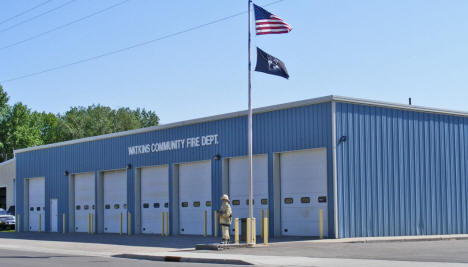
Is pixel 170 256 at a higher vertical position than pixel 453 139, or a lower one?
lower

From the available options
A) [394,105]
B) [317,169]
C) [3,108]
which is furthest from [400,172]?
[3,108]

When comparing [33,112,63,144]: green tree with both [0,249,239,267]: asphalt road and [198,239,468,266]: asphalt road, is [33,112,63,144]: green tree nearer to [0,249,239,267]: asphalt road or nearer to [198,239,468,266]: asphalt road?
[0,249,239,267]: asphalt road

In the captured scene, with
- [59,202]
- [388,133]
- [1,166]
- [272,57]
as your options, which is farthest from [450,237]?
[1,166]

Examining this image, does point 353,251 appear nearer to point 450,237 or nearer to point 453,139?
point 450,237

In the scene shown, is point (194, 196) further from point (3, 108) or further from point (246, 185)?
point (3, 108)

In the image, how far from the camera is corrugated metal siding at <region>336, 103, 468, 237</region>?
89.8ft

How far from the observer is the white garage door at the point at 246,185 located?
99.3ft

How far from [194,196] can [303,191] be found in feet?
22.7

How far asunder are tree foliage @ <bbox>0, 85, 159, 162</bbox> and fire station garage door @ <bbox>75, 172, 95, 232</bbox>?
1897 inches

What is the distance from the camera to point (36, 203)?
147 feet

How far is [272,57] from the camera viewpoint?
24109 mm

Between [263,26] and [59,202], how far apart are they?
23.1m

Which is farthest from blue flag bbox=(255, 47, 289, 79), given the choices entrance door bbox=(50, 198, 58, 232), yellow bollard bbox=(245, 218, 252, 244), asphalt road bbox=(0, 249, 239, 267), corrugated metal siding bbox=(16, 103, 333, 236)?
entrance door bbox=(50, 198, 58, 232)

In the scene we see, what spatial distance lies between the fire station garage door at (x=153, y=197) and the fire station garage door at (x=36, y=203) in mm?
10053
